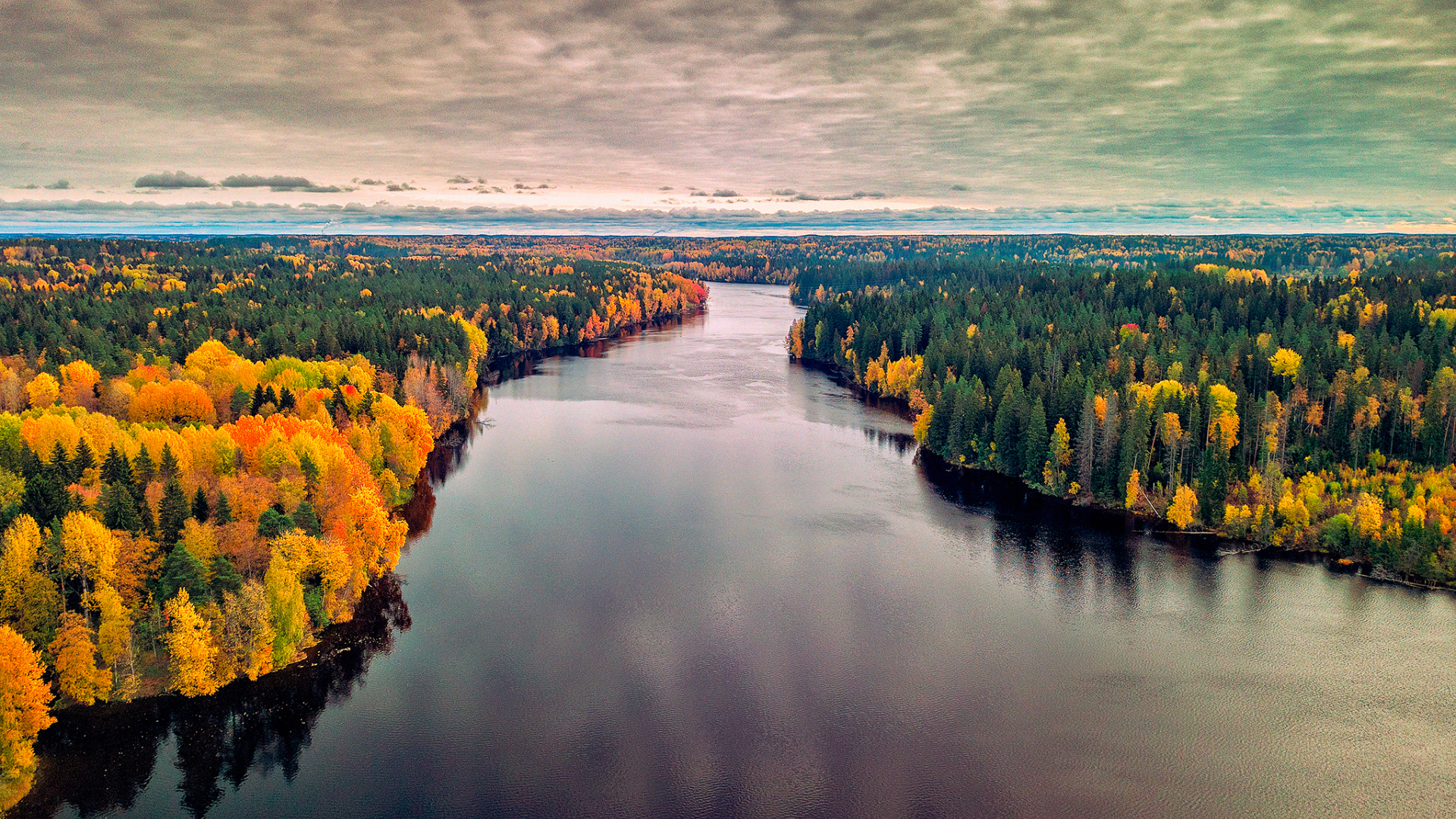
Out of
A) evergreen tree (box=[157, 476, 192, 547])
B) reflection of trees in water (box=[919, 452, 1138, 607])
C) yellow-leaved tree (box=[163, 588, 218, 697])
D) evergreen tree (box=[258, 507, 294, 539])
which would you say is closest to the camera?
yellow-leaved tree (box=[163, 588, 218, 697])

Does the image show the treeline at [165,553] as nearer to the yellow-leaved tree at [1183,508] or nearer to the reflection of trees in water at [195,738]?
the reflection of trees in water at [195,738]

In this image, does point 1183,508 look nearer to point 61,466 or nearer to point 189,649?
point 189,649

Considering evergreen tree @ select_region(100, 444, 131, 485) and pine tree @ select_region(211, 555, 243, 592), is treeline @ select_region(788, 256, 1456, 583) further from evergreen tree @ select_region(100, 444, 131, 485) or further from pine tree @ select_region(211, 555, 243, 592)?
evergreen tree @ select_region(100, 444, 131, 485)

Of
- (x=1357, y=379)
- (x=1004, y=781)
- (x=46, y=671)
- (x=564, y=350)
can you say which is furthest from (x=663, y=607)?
(x=564, y=350)

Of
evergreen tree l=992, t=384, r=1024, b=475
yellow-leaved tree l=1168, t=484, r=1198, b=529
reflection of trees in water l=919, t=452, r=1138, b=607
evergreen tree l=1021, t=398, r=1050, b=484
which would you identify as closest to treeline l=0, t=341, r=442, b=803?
reflection of trees in water l=919, t=452, r=1138, b=607

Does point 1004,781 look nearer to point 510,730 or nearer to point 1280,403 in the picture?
point 510,730

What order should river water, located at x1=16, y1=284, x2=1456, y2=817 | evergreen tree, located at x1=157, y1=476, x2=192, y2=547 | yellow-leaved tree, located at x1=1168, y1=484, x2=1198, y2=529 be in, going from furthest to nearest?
yellow-leaved tree, located at x1=1168, y1=484, x2=1198, y2=529 → evergreen tree, located at x1=157, y1=476, x2=192, y2=547 → river water, located at x1=16, y1=284, x2=1456, y2=817
